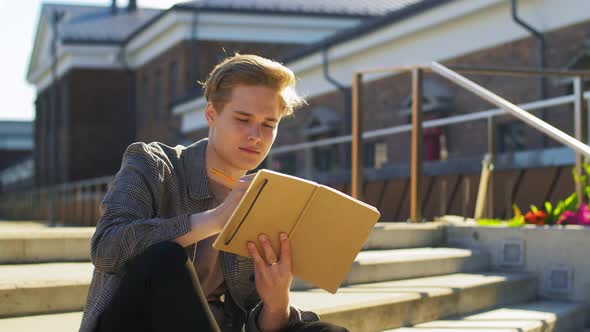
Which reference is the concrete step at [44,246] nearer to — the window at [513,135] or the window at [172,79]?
the window at [513,135]

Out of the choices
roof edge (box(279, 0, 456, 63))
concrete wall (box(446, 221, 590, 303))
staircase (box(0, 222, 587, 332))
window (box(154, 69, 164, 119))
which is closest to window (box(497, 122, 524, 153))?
roof edge (box(279, 0, 456, 63))

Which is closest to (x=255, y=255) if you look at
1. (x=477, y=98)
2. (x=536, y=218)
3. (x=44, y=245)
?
(x=44, y=245)

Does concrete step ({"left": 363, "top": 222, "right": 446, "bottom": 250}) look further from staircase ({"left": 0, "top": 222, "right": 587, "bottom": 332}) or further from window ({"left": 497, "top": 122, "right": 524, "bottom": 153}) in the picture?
window ({"left": 497, "top": 122, "right": 524, "bottom": 153})

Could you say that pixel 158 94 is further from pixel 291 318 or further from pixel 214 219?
pixel 214 219

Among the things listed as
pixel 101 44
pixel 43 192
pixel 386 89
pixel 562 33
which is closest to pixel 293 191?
pixel 562 33

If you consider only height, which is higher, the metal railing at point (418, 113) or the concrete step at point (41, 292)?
the metal railing at point (418, 113)

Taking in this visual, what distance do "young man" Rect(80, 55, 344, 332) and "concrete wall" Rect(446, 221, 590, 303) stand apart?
2948 millimetres

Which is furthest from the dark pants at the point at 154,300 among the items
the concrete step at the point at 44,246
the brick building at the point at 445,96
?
the brick building at the point at 445,96

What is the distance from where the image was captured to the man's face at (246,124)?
268 cm

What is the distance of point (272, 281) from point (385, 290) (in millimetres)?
1963

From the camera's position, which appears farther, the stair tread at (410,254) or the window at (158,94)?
the window at (158,94)

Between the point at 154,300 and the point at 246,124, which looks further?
the point at 246,124

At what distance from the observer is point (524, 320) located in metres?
4.48

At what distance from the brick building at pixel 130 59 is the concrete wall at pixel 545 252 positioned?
17713 mm
